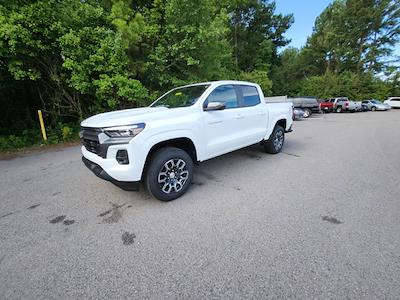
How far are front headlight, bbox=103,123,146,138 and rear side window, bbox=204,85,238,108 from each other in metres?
1.32

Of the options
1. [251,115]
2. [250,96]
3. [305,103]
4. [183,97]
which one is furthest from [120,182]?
[305,103]

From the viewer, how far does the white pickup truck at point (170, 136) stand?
2875mm

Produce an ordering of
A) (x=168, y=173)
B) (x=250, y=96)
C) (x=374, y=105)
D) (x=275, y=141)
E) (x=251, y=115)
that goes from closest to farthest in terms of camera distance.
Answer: (x=168, y=173) < (x=251, y=115) < (x=250, y=96) < (x=275, y=141) < (x=374, y=105)

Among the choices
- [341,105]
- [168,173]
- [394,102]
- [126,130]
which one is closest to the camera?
[126,130]

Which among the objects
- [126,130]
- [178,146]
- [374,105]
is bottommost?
[374,105]

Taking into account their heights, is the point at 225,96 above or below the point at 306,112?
above

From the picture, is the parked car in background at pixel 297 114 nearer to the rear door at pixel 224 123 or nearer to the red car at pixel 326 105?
the red car at pixel 326 105

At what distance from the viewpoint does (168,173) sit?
3.29 metres

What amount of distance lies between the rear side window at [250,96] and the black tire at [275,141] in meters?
1.09

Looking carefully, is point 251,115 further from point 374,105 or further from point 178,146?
point 374,105

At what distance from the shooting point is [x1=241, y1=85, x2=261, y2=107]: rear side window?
461 cm

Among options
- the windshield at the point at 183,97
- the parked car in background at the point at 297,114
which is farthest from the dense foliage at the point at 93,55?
the parked car in background at the point at 297,114

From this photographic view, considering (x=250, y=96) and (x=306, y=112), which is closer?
(x=250, y=96)

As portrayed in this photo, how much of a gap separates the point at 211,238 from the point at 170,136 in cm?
151
